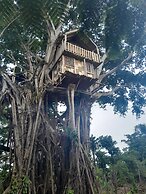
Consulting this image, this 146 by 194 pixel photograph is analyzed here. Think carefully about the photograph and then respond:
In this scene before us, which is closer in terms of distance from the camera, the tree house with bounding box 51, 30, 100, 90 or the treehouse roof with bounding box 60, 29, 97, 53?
the tree house with bounding box 51, 30, 100, 90

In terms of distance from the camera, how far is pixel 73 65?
36.4ft

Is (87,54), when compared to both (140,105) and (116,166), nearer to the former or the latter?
(140,105)

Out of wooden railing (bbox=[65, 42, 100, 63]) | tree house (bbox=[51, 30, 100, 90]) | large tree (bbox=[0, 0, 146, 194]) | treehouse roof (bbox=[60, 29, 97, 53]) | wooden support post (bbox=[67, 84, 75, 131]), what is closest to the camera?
large tree (bbox=[0, 0, 146, 194])

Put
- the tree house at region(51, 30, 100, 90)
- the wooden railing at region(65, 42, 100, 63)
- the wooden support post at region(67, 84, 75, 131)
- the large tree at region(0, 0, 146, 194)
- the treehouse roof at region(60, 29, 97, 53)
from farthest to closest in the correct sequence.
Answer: the treehouse roof at region(60, 29, 97, 53), the wooden railing at region(65, 42, 100, 63), the tree house at region(51, 30, 100, 90), the wooden support post at region(67, 84, 75, 131), the large tree at region(0, 0, 146, 194)

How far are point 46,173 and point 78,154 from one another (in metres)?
1.20

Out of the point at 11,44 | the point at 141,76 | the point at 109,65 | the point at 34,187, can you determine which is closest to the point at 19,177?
the point at 34,187

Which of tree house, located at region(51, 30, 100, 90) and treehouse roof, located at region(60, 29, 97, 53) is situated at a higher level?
treehouse roof, located at region(60, 29, 97, 53)

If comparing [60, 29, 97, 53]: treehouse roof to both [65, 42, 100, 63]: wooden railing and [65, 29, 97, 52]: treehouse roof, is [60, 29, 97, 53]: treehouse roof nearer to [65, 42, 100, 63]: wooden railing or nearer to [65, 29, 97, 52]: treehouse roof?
[65, 29, 97, 52]: treehouse roof

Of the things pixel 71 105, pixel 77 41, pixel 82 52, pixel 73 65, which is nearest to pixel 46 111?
pixel 71 105

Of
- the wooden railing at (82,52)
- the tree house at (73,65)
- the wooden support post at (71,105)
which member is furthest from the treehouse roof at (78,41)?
the wooden support post at (71,105)

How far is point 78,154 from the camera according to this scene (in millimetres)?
9539

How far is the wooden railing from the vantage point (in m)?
11.2

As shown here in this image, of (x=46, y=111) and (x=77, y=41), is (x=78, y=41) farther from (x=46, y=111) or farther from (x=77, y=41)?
(x=46, y=111)

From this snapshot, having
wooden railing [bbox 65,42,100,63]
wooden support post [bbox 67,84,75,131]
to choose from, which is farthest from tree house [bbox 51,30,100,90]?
wooden support post [bbox 67,84,75,131]
